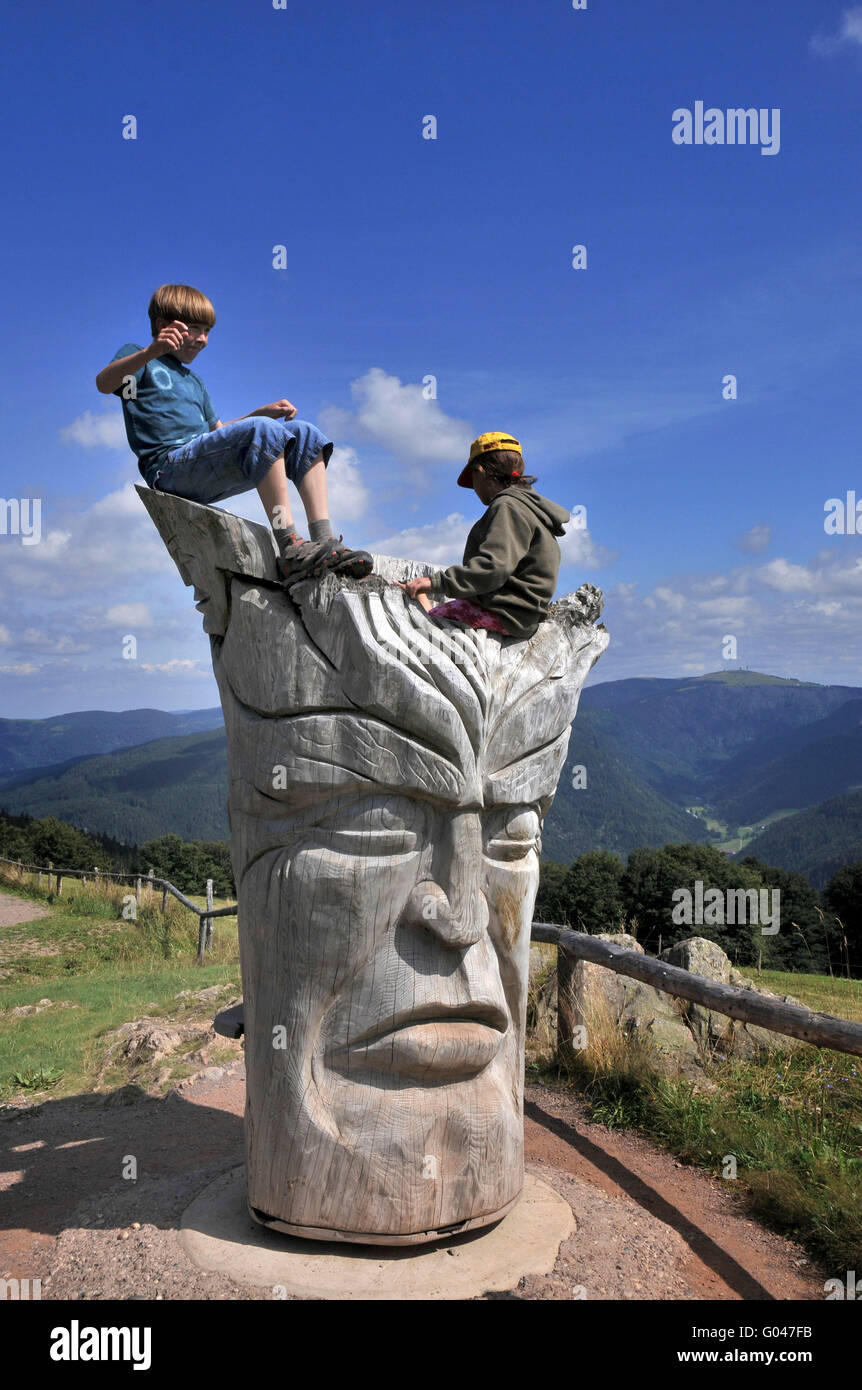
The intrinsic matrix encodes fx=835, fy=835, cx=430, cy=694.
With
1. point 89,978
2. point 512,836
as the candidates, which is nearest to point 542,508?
point 512,836

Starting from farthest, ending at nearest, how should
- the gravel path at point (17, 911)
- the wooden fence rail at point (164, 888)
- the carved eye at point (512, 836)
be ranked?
the gravel path at point (17, 911)
the wooden fence rail at point (164, 888)
the carved eye at point (512, 836)

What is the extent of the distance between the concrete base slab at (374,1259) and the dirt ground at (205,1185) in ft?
0.24

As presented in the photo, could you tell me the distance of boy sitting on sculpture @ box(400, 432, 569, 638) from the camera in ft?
11.4

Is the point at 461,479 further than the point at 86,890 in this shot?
No

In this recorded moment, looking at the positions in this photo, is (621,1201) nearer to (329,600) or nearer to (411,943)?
(411,943)

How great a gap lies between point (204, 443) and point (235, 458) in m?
0.15

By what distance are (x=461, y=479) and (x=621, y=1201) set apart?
375cm

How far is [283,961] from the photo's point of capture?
3.42 metres

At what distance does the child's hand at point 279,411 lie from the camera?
3.65 m

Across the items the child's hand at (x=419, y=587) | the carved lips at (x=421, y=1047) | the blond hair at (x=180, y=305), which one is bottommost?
the carved lips at (x=421, y=1047)

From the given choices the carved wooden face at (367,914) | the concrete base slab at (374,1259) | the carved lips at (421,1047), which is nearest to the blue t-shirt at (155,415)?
the carved wooden face at (367,914)

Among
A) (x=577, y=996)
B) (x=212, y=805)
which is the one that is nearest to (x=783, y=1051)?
(x=577, y=996)

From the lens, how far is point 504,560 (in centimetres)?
351

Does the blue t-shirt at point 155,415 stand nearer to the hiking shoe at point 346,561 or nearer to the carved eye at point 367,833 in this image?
the hiking shoe at point 346,561
